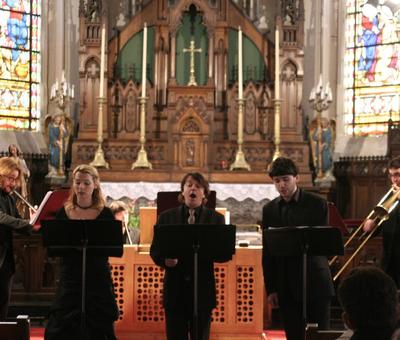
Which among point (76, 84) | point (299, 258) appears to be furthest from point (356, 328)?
point (76, 84)

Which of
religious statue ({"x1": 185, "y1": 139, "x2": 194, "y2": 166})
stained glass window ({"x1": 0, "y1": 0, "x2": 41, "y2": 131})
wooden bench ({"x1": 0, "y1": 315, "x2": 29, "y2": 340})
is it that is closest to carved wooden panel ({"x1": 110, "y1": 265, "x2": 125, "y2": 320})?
wooden bench ({"x1": 0, "y1": 315, "x2": 29, "y2": 340})

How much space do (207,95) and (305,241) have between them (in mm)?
9034

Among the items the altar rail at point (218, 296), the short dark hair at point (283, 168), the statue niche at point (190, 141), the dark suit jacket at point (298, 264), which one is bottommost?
the altar rail at point (218, 296)

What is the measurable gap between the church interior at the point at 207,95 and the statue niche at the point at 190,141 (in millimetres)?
18

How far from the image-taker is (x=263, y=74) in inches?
606

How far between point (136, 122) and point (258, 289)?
7746 mm

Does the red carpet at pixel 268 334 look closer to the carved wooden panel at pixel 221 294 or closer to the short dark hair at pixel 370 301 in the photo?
the carved wooden panel at pixel 221 294

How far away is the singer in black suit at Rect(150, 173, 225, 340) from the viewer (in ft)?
19.2

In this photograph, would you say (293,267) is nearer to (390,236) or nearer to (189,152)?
(390,236)

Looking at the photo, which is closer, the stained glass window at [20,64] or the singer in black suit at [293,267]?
the singer in black suit at [293,267]

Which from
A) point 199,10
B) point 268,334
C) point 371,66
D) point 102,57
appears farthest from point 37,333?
point 371,66

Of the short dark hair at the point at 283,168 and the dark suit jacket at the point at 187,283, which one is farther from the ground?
the short dark hair at the point at 283,168

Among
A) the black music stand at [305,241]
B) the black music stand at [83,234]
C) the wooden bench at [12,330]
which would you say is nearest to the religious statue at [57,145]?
the black music stand at [83,234]

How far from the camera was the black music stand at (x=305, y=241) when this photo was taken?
5.43 meters
